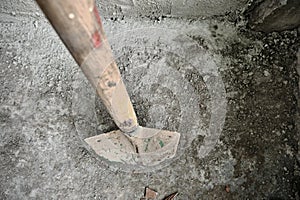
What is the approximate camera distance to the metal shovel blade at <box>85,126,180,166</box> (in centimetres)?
136

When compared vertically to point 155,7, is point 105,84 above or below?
above

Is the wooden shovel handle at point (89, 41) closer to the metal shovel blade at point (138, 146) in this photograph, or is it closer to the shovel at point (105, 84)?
the shovel at point (105, 84)

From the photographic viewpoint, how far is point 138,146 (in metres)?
1.35

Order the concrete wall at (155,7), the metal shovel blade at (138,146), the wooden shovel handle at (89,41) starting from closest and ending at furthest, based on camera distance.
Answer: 1. the wooden shovel handle at (89,41)
2. the metal shovel blade at (138,146)
3. the concrete wall at (155,7)

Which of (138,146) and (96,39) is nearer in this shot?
(96,39)

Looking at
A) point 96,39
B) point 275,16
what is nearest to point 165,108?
point 275,16

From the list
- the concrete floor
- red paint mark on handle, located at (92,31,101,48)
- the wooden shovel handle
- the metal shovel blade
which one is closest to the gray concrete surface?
the concrete floor

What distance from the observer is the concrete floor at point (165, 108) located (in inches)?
55.6

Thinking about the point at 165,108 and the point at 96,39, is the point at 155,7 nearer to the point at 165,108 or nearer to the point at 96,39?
the point at 165,108

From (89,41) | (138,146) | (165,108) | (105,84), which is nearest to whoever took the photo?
(89,41)

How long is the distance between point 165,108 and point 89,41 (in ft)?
2.20

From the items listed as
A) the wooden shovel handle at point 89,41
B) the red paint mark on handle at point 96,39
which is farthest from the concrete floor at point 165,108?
the red paint mark on handle at point 96,39

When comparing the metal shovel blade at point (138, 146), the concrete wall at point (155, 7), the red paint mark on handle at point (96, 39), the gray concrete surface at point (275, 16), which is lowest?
the metal shovel blade at point (138, 146)

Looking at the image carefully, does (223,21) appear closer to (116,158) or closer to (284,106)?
(284,106)
